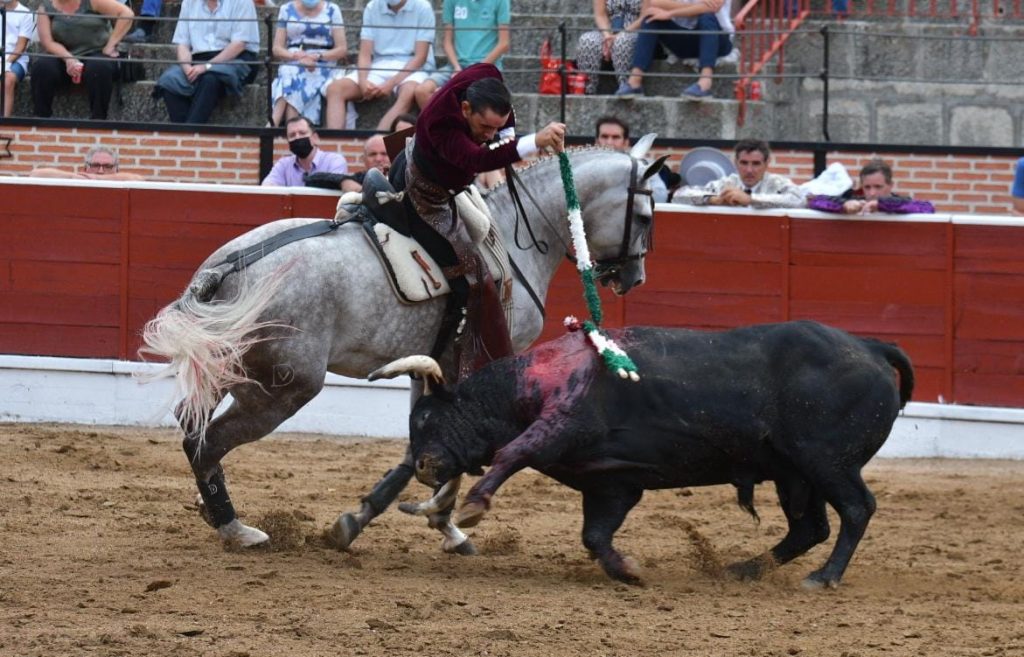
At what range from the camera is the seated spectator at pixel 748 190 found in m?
10.2

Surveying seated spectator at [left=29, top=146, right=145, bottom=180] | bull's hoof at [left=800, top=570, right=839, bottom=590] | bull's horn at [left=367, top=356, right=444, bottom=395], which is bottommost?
bull's hoof at [left=800, top=570, right=839, bottom=590]

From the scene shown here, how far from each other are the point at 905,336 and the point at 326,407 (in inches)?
145

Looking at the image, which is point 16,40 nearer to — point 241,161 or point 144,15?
point 144,15

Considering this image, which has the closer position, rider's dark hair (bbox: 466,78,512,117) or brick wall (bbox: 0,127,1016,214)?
rider's dark hair (bbox: 466,78,512,117)

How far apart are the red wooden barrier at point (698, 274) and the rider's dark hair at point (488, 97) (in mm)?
4093

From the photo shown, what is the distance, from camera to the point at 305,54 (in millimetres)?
11922

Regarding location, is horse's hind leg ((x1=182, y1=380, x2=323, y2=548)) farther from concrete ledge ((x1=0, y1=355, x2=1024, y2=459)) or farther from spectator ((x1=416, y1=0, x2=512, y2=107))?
spectator ((x1=416, y1=0, x2=512, y2=107))

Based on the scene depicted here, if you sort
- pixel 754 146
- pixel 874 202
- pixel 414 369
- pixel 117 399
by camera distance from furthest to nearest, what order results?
pixel 117 399 → pixel 874 202 → pixel 754 146 → pixel 414 369

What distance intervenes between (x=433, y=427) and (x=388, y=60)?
645cm

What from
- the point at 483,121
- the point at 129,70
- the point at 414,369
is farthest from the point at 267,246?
the point at 129,70

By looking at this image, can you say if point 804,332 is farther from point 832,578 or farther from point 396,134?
point 396,134

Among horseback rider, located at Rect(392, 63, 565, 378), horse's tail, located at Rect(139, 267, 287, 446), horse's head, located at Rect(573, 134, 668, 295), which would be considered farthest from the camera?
horse's head, located at Rect(573, 134, 668, 295)

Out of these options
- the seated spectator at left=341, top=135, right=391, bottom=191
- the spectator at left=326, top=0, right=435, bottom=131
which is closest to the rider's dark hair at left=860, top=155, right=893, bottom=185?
the seated spectator at left=341, top=135, right=391, bottom=191

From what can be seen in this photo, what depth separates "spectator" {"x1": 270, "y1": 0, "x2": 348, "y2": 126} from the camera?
11.9 meters
